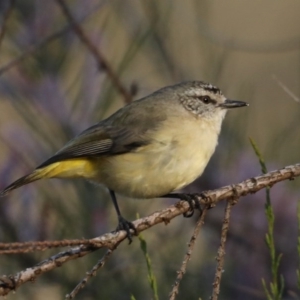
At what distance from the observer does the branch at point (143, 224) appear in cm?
188

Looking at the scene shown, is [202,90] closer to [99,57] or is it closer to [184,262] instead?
[99,57]

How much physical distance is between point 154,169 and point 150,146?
14 cm

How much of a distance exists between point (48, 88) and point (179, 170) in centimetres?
91

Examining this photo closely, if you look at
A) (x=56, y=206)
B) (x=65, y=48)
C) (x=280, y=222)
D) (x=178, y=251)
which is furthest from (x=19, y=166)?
(x=280, y=222)

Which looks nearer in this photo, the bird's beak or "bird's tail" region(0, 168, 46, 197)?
"bird's tail" region(0, 168, 46, 197)

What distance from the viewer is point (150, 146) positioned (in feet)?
10.9

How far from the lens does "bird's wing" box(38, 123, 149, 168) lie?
335 cm

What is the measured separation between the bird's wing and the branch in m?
0.94

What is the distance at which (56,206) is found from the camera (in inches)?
139

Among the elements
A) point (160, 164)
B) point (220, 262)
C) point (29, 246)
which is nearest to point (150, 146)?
point (160, 164)

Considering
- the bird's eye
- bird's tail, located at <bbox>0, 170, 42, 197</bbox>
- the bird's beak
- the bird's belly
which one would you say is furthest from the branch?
the bird's eye

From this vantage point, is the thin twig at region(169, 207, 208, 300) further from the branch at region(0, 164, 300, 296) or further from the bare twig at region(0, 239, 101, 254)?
the bare twig at region(0, 239, 101, 254)

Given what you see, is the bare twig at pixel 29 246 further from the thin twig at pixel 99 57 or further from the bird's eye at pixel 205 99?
the bird's eye at pixel 205 99

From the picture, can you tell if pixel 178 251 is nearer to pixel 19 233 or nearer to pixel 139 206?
pixel 139 206
